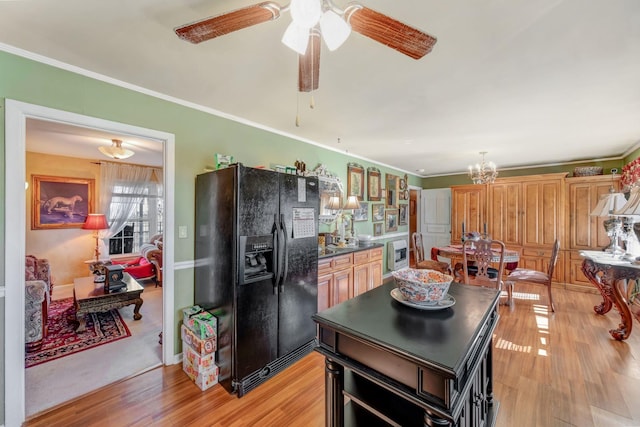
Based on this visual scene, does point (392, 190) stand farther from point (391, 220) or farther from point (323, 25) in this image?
point (323, 25)

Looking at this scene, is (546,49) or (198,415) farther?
(198,415)

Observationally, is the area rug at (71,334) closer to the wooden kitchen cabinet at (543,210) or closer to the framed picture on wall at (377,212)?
the framed picture on wall at (377,212)

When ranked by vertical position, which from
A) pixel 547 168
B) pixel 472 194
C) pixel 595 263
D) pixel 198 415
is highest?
pixel 547 168

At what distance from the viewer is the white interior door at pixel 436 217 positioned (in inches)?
246

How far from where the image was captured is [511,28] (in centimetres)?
140

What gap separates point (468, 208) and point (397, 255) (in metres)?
1.87

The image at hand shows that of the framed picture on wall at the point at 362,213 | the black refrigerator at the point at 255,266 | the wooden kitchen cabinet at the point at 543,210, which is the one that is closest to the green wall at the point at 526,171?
the wooden kitchen cabinet at the point at 543,210

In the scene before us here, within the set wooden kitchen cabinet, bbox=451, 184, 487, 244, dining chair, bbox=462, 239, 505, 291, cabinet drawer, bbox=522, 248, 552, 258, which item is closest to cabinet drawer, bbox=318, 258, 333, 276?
dining chair, bbox=462, 239, 505, 291

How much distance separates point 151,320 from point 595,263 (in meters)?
5.25

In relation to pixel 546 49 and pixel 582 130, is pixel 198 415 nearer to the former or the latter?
pixel 546 49

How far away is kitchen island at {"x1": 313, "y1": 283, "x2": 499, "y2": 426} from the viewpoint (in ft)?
2.84

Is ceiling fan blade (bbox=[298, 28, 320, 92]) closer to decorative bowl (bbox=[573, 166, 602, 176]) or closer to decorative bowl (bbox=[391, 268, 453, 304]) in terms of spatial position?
decorative bowl (bbox=[391, 268, 453, 304])

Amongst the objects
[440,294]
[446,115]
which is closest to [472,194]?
[446,115]

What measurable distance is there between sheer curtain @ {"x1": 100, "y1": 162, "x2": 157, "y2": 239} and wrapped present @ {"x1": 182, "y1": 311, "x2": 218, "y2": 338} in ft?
13.5
